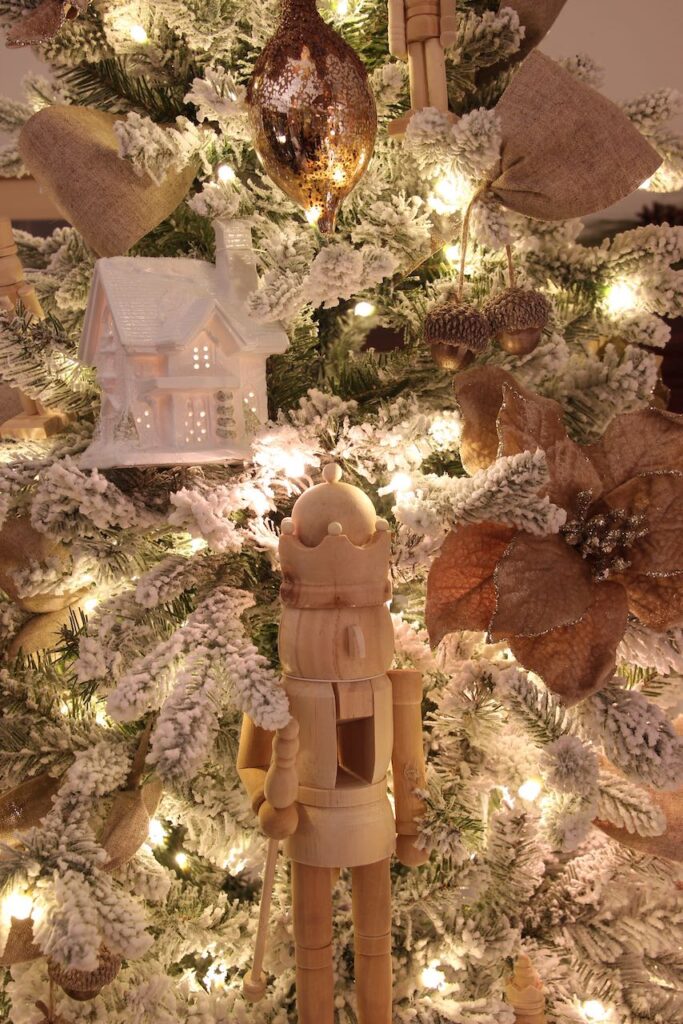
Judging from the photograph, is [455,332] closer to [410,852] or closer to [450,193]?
[450,193]

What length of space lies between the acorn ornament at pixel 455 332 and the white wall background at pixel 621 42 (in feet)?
2.36

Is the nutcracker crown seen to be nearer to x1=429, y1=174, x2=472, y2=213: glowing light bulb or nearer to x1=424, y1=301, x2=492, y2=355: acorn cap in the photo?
x1=424, y1=301, x2=492, y2=355: acorn cap

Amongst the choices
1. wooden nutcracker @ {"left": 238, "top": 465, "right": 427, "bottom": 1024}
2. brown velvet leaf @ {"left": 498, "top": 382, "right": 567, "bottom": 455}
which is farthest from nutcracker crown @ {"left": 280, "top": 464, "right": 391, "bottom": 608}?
brown velvet leaf @ {"left": 498, "top": 382, "right": 567, "bottom": 455}

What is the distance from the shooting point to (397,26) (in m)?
0.73

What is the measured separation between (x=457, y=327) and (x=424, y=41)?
23 cm

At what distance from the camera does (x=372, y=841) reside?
67cm

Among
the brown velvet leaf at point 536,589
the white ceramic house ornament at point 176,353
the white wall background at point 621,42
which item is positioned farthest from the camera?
the white wall background at point 621,42

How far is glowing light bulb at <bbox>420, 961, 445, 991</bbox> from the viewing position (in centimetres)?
78

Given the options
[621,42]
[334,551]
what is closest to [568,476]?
[334,551]

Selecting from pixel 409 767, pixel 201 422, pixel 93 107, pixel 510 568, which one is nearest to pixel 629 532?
pixel 510 568

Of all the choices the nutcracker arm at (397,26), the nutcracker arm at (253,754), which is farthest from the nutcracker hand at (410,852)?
the nutcracker arm at (397,26)

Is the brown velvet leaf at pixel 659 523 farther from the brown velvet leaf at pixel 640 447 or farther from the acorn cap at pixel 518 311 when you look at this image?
the acorn cap at pixel 518 311

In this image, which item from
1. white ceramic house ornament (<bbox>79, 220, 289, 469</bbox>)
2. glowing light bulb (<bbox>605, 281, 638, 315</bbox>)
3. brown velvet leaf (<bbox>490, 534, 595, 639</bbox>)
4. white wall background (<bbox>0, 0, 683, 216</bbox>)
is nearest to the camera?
brown velvet leaf (<bbox>490, 534, 595, 639</bbox>)

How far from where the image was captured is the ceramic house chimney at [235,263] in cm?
76
